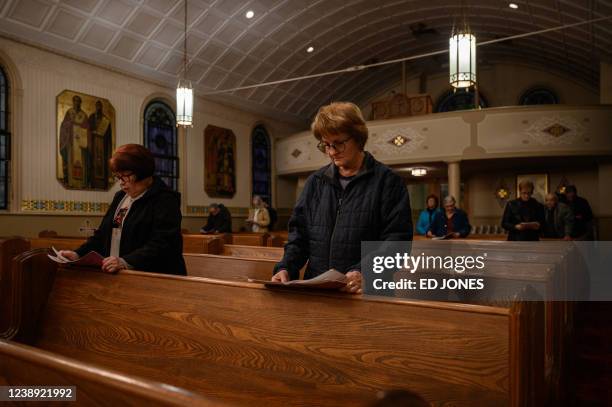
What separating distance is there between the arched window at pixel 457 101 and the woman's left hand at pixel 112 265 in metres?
15.2

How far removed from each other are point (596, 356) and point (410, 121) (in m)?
9.22

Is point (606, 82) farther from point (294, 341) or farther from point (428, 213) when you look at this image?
point (294, 341)

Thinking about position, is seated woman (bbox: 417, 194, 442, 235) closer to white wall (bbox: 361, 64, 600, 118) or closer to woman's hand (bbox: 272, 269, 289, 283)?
woman's hand (bbox: 272, 269, 289, 283)

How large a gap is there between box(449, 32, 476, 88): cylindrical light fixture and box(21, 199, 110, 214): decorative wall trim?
7.79 metres

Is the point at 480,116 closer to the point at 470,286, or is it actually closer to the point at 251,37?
the point at 251,37

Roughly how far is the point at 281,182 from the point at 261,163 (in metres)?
1.13

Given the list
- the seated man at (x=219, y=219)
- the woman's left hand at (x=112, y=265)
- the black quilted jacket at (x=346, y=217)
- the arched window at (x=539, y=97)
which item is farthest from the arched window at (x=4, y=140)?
the arched window at (x=539, y=97)

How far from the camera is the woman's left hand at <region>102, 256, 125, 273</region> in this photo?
2486 mm

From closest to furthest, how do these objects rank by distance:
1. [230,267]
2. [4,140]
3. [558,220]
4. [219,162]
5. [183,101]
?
[230,267] → [558,220] → [183,101] → [4,140] → [219,162]

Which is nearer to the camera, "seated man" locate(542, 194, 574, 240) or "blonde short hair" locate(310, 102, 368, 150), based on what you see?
"blonde short hair" locate(310, 102, 368, 150)

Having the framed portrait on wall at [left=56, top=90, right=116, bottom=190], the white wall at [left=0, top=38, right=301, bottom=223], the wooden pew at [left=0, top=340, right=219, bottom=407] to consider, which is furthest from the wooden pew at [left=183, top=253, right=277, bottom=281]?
the framed portrait on wall at [left=56, top=90, right=116, bottom=190]

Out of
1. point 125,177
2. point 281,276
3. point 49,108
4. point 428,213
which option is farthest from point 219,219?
point 281,276

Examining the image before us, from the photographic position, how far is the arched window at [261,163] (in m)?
14.7

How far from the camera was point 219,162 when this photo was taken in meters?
13.3
